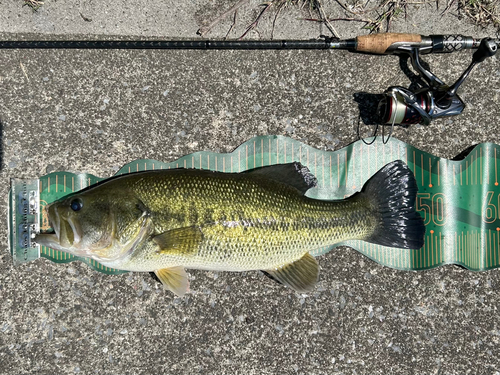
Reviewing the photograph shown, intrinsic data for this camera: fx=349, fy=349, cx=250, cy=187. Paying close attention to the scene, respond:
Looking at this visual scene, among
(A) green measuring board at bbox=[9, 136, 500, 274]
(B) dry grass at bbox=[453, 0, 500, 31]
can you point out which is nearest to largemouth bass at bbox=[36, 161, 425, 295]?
(A) green measuring board at bbox=[9, 136, 500, 274]

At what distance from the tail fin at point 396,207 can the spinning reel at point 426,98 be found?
13.4 inches

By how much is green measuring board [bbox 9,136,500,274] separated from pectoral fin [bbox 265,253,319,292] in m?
0.21

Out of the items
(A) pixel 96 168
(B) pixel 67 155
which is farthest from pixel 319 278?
(B) pixel 67 155

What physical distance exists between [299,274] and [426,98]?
5.03 feet

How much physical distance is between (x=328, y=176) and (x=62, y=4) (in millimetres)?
2385

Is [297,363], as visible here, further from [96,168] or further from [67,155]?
[67,155]

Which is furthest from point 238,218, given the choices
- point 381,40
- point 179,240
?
point 381,40

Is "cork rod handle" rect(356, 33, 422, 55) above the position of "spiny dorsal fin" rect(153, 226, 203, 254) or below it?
above

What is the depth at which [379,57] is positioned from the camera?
2707mm

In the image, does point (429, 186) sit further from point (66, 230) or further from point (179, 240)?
point (66, 230)

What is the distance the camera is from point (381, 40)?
2.52m

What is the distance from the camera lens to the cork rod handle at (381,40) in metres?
2.50

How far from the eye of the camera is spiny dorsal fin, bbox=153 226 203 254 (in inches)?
Answer: 84.0

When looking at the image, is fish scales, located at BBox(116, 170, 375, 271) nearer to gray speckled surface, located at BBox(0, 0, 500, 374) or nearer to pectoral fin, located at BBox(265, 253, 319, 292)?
pectoral fin, located at BBox(265, 253, 319, 292)
